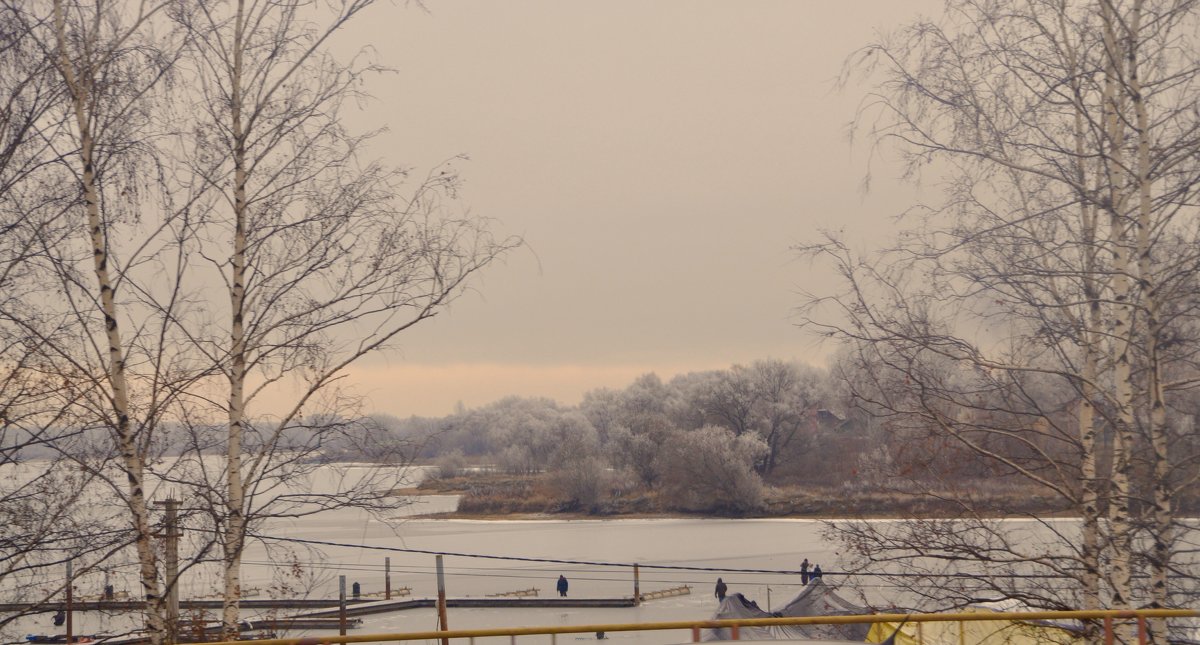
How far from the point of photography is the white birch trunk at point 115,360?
9.99m

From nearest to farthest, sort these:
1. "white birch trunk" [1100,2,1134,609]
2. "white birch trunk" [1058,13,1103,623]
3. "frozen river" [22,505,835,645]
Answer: "white birch trunk" [1100,2,1134,609]
"white birch trunk" [1058,13,1103,623]
"frozen river" [22,505,835,645]

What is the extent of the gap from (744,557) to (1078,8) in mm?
38245

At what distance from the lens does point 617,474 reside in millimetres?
73500

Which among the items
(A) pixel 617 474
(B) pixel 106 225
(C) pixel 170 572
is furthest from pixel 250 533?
(A) pixel 617 474

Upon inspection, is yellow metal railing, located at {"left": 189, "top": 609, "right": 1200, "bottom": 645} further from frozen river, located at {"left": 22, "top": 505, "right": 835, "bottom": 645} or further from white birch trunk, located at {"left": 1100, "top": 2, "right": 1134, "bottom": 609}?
frozen river, located at {"left": 22, "top": 505, "right": 835, "bottom": 645}

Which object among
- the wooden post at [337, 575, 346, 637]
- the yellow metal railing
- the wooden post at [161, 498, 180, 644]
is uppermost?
the wooden post at [161, 498, 180, 644]

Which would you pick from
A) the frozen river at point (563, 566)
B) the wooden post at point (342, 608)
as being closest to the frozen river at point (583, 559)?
the frozen river at point (563, 566)

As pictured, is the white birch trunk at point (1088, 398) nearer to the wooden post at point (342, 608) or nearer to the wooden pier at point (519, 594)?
the wooden post at point (342, 608)

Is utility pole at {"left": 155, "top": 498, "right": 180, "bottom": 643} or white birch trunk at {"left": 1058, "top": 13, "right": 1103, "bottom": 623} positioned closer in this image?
white birch trunk at {"left": 1058, "top": 13, "right": 1103, "bottom": 623}

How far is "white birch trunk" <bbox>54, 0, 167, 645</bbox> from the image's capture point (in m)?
9.99

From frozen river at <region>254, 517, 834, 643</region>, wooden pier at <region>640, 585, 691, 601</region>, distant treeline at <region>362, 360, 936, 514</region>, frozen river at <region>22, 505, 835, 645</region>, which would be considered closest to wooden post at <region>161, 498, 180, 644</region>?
frozen river at <region>22, 505, 835, 645</region>

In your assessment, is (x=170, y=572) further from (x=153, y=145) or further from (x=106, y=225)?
(x=153, y=145)

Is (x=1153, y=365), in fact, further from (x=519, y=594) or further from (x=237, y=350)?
(x=519, y=594)

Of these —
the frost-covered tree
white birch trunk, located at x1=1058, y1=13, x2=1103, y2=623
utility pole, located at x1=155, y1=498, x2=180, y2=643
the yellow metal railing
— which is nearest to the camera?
the yellow metal railing
